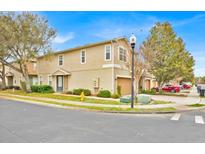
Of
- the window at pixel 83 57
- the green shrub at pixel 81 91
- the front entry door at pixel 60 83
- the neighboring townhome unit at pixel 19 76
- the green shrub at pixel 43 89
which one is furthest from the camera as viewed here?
the neighboring townhome unit at pixel 19 76

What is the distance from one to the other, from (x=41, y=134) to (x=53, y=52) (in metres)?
20.0

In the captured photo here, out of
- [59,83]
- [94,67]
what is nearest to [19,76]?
[59,83]

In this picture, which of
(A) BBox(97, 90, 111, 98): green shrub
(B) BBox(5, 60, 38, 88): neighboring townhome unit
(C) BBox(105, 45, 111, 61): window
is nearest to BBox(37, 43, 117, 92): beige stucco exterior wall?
(C) BBox(105, 45, 111, 61): window

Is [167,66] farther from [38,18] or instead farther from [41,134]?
[41,134]

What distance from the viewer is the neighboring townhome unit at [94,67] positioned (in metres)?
19.2

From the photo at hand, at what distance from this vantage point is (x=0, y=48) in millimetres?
23172

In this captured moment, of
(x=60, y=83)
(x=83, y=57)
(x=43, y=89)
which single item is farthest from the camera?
(x=60, y=83)

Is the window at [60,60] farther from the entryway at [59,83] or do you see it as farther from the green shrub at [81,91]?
the green shrub at [81,91]

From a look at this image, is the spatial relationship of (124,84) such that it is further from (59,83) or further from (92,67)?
(59,83)

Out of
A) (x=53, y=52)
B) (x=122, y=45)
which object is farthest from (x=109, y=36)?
(x=53, y=52)

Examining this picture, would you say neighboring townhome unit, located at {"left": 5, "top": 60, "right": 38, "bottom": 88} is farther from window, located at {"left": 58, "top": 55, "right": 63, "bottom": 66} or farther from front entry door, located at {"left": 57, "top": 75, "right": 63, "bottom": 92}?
front entry door, located at {"left": 57, "top": 75, "right": 63, "bottom": 92}

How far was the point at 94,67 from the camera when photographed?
20594 mm

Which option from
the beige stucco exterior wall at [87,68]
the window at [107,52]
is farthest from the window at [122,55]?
the beige stucco exterior wall at [87,68]

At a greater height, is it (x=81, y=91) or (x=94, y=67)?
(x=94, y=67)
